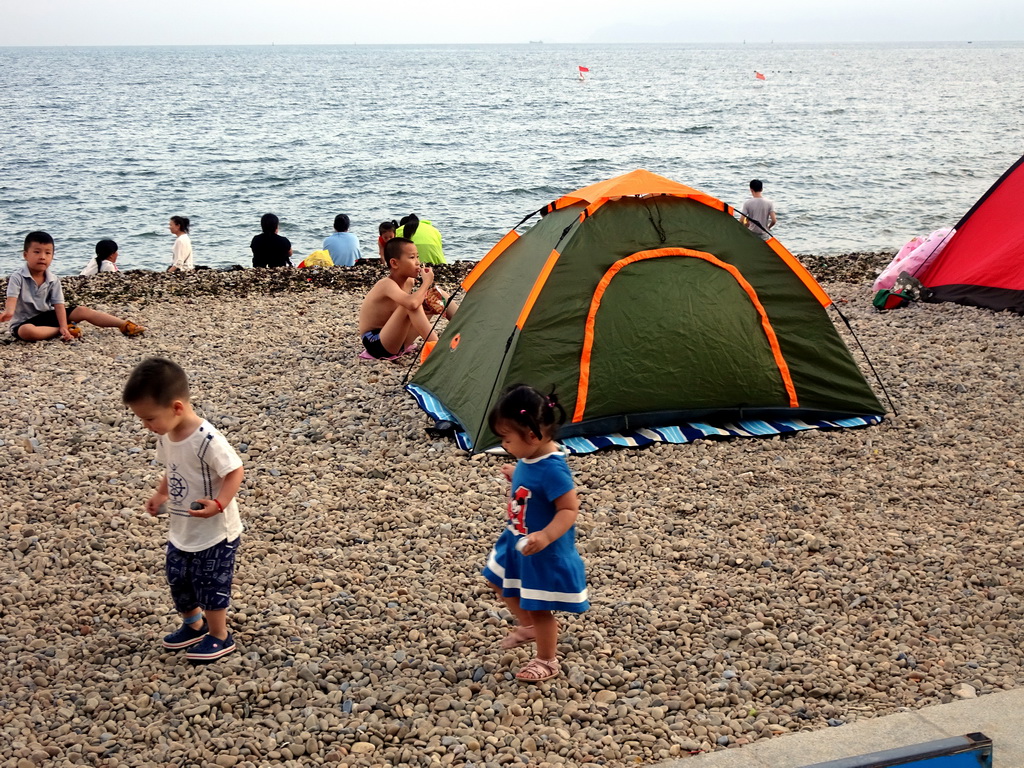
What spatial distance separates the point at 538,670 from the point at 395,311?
492 cm

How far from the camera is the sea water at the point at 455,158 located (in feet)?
78.8

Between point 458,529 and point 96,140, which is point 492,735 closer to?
point 458,529

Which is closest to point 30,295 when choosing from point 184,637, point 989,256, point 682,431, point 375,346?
point 375,346

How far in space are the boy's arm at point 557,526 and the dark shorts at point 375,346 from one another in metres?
4.95

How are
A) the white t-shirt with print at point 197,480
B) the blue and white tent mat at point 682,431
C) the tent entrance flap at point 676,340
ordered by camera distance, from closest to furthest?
the white t-shirt with print at point 197,480 < the blue and white tent mat at point 682,431 < the tent entrance flap at point 676,340

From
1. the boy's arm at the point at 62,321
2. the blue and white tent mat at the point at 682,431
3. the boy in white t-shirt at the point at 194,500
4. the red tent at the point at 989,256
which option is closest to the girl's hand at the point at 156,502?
the boy in white t-shirt at the point at 194,500

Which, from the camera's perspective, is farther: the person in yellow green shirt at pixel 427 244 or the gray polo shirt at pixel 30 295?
the person in yellow green shirt at pixel 427 244

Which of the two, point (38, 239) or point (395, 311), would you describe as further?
point (38, 239)

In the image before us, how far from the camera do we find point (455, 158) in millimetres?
38656

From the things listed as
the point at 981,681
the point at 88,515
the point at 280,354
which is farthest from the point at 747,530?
the point at 280,354

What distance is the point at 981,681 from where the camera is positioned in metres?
3.86

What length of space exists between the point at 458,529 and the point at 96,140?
45.4 metres

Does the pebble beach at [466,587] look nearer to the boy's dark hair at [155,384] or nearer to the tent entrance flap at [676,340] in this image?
the tent entrance flap at [676,340]

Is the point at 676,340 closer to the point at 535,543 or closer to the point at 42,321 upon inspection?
the point at 535,543
